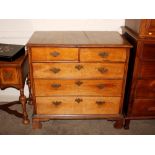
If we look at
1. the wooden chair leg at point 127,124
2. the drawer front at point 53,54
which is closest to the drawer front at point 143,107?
the wooden chair leg at point 127,124

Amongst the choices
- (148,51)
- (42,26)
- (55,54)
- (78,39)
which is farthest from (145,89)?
(42,26)

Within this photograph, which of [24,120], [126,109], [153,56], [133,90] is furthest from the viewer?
[24,120]

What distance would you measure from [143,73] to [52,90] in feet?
3.59

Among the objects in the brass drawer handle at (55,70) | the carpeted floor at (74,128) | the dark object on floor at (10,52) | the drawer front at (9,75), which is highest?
the dark object on floor at (10,52)

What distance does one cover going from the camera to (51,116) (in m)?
2.46

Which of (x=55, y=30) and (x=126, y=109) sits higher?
(x=55, y=30)

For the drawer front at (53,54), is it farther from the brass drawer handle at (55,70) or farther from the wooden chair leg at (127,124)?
the wooden chair leg at (127,124)

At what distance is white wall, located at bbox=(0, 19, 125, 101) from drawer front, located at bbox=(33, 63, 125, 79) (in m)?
0.79

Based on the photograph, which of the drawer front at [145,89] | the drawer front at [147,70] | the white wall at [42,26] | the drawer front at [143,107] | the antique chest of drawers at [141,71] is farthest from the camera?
the white wall at [42,26]

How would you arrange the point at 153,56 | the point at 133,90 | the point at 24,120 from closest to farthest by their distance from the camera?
the point at 153,56, the point at 133,90, the point at 24,120

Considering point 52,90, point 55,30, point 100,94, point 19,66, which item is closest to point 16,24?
point 55,30

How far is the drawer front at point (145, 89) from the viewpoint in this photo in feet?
7.47

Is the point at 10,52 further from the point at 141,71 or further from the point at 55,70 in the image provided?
the point at 141,71

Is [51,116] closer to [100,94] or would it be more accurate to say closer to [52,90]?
[52,90]
